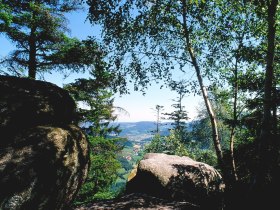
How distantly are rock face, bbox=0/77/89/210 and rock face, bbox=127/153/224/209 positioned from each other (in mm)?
4982

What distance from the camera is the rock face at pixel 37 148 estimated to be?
18.6 feet

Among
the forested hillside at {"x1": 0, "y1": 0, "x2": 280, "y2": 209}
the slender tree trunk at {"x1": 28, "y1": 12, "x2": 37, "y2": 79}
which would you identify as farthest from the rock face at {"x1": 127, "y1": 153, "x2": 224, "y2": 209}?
the slender tree trunk at {"x1": 28, "y1": 12, "x2": 37, "y2": 79}

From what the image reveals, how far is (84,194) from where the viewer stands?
21719 millimetres

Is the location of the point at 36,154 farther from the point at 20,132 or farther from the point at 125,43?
the point at 125,43

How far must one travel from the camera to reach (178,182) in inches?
463

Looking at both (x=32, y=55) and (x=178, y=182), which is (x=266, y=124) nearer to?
(x=178, y=182)

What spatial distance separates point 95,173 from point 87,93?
6893 millimetres

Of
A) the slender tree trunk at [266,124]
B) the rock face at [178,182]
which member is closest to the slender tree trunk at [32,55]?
the rock face at [178,182]

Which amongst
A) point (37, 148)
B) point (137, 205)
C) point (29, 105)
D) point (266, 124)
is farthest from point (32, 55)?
point (266, 124)

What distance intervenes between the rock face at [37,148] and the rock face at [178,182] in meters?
4.98

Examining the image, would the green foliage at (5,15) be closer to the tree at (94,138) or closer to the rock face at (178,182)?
the tree at (94,138)

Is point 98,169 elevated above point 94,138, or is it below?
below

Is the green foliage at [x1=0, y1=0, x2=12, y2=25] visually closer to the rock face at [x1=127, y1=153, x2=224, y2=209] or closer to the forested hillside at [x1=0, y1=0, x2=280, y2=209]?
the forested hillside at [x1=0, y1=0, x2=280, y2=209]

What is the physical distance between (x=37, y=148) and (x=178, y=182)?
24.2 ft
